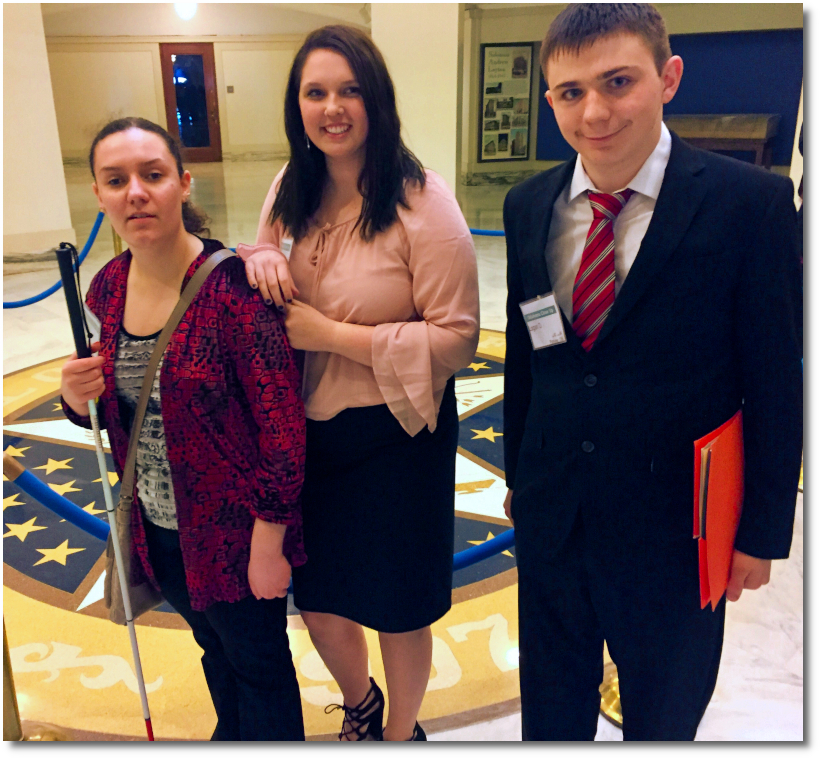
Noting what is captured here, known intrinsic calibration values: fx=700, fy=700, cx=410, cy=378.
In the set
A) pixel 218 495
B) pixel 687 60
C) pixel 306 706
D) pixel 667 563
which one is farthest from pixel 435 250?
pixel 687 60

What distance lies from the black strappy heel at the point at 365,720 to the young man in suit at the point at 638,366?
702 millimetres

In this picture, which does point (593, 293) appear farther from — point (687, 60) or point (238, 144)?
point (238, 144)

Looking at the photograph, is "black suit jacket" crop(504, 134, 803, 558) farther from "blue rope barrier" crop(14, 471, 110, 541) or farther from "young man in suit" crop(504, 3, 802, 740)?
"blue rope barrier" crop(14, 471, 110, 541)

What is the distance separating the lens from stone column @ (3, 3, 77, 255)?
31.5 ft

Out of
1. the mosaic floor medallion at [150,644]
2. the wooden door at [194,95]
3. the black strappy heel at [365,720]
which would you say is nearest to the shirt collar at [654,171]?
the black strappy heel at [365,720]

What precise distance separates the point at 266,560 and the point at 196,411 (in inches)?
16.3

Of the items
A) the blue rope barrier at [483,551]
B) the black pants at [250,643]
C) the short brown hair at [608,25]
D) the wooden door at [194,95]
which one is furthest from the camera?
the wooden door at [194,95]

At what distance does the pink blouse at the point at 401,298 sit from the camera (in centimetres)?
176

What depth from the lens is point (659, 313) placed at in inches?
59.0

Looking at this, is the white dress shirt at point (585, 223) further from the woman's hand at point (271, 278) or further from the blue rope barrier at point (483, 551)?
the blue rope barrier at point (483, 551)

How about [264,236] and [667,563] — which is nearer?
[667,563]

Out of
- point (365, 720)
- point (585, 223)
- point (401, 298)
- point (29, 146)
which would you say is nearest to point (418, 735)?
point (365, 720)

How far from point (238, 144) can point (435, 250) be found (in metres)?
23.0

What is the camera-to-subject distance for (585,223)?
1624 millimetres
